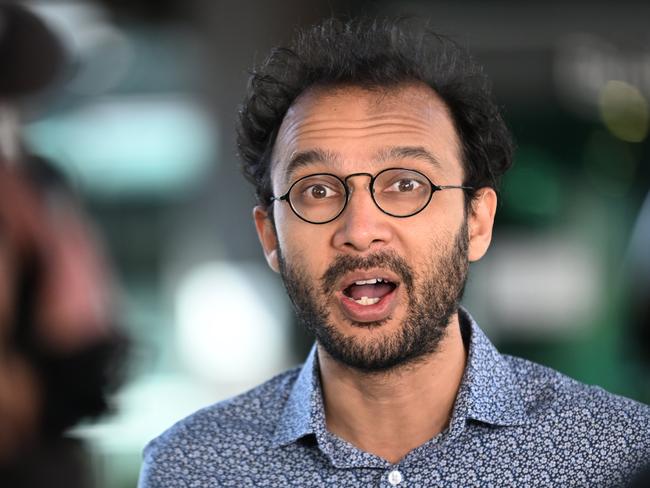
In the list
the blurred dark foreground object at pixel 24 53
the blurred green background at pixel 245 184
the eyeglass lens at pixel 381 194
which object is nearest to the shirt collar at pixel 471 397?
the eyeglass lens at pixel 381 194

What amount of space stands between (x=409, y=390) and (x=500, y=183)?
645 millimetres

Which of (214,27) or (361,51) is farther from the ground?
(214,27)

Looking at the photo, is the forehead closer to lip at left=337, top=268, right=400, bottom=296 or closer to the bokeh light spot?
lip at left=337, top=268, right=400, bottom=296

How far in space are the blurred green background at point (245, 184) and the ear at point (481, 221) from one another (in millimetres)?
4857

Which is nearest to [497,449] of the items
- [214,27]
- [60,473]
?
[60,473]

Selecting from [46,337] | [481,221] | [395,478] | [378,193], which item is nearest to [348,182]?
[378,193]

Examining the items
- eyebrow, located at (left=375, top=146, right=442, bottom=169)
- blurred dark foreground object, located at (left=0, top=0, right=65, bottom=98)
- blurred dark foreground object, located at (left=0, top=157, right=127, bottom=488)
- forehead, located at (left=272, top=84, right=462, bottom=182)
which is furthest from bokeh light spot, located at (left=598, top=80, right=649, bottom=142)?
eyebrow, located at (left=375, top=146, right=442, bottom=169)

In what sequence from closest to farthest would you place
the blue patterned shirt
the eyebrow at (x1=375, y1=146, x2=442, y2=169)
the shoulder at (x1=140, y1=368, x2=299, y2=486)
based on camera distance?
the blue patterned shirt, the eyebrow at (x1=375, y1=146, x2=442, y2=169), the shoulder at (x1=140, y1=368, x2=299, y2=486)

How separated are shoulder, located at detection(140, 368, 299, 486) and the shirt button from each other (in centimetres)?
33

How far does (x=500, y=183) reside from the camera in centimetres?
319

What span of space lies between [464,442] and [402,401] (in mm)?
173

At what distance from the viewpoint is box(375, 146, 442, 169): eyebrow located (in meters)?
2.79

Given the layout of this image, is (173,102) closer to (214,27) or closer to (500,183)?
(214,27)

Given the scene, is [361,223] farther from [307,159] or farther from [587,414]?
[587,414]
